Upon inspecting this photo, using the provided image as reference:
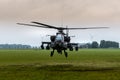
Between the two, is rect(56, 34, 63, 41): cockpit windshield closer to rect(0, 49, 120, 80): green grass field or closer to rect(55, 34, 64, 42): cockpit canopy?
rect(55, 34, 64, 42): cockpit canopy

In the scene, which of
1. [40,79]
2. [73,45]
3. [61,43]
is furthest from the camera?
[73,45]

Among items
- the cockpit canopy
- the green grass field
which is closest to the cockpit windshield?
the cockpit canopy

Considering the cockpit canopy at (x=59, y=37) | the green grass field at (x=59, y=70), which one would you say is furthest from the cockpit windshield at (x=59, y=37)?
the green grass field at (x=59, y=70)

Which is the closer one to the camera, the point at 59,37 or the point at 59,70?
the point at 59,70

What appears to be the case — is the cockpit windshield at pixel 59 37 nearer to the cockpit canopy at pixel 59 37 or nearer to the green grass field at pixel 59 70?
the cockpit canopy at pixel 59 37

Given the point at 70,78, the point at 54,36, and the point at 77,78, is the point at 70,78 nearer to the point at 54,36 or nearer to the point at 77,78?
the point at 77,78

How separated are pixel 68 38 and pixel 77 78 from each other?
18.4 metres

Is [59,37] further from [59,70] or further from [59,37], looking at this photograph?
[59,70]

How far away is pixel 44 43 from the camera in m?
48.8

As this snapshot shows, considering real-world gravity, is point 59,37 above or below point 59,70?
above

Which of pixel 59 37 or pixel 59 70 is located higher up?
pixel 59 37

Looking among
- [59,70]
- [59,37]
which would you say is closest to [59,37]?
[59,37]

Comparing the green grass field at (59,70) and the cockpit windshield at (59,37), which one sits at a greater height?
the cockpit windshield at (59,37)

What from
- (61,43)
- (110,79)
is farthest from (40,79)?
(61,43)
